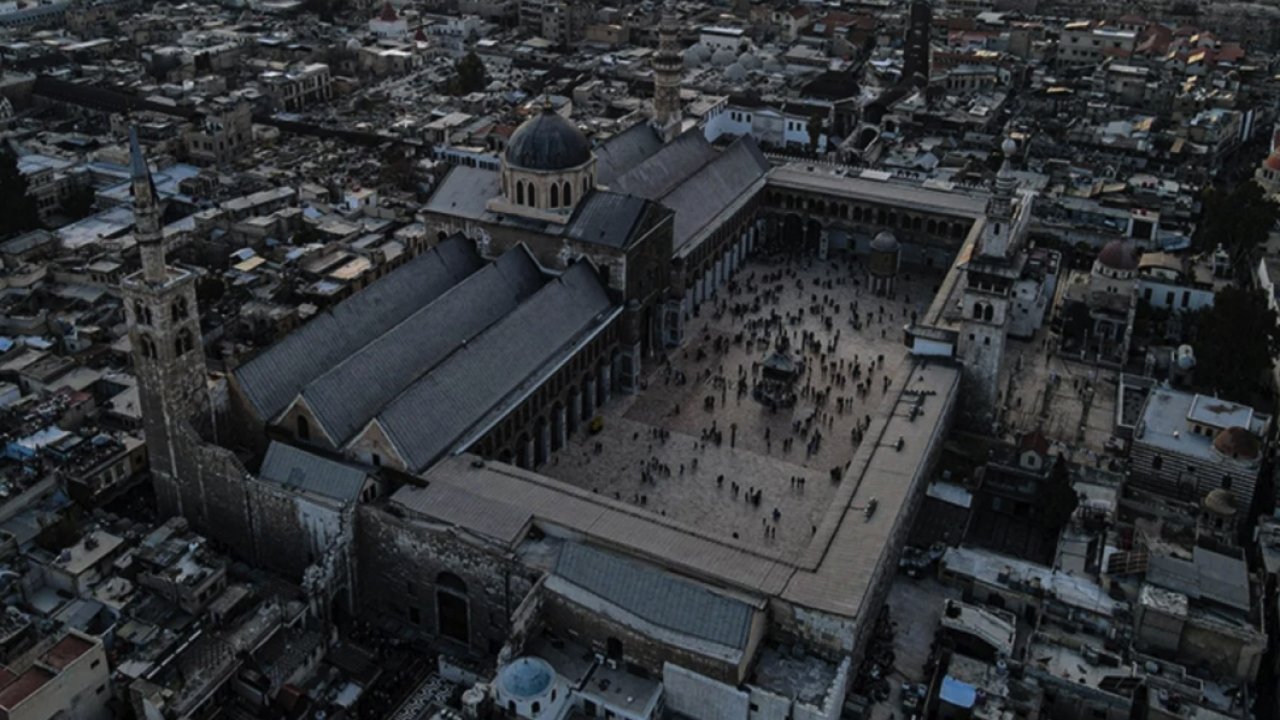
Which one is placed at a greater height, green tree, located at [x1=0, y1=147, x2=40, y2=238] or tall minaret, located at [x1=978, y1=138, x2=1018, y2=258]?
tall minaret, located at [x1=978, y1=138, x2=1018, y2=258]

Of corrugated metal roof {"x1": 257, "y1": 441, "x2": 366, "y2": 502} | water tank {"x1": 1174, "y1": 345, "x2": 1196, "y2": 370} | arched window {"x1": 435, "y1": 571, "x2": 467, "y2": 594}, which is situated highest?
corrugated metal roof {"x1": 257, "y1": 441, "x2": 366, "y2": 502}

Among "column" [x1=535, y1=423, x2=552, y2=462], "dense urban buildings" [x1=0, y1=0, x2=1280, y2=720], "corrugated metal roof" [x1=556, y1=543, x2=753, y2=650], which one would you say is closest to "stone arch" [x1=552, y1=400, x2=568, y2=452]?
"dense urban buildings" [x1=0, y1=0, x2=1280, y2=720]

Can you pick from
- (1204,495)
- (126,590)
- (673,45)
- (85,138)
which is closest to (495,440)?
(126,590)

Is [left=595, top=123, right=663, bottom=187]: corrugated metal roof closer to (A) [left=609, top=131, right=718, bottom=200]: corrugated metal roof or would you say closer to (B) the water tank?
(A) [left=609, top=131, right=718, bottom=200]: corrugated metal roof

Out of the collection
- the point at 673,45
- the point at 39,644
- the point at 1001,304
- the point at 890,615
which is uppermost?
the point at 673,45

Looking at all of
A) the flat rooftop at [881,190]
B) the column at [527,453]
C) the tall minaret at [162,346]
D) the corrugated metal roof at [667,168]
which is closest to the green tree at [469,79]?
the corrugated metal roof at [667,168]

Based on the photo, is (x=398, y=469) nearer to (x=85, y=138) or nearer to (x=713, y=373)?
(x=713, y=373)
